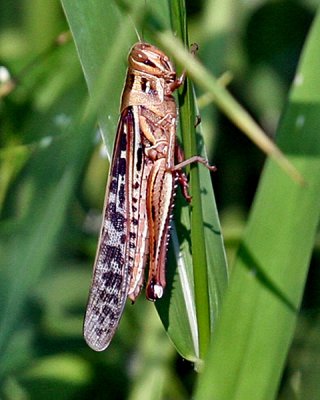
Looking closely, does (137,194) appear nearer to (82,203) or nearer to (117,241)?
(117,241)

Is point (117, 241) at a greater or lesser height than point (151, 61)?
lesser

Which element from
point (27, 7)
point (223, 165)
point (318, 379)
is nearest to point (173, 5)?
point (318, 379)

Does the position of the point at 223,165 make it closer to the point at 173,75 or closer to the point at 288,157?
the point at 173,75

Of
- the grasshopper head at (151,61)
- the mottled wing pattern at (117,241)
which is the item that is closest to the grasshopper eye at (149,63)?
the grasshopper head at (151,61)

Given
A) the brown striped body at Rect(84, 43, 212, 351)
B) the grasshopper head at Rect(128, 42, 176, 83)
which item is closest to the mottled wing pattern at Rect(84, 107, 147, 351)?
the brown striped body at Rect(84, 43, 212, 351)

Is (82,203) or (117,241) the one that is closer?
(117,241)

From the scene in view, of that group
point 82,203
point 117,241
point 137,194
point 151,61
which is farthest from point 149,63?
point 82,203

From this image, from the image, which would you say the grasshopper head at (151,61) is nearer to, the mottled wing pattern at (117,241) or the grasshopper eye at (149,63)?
the grasshopper eye at (149,63)
